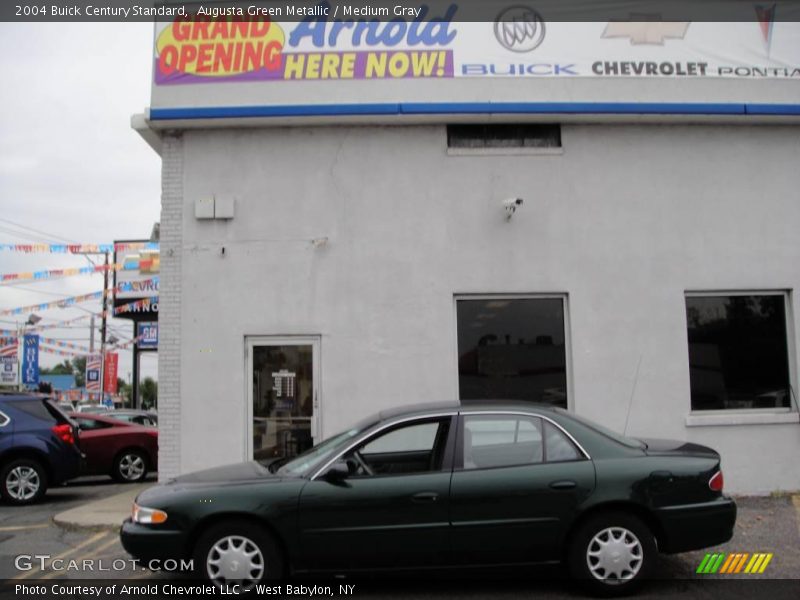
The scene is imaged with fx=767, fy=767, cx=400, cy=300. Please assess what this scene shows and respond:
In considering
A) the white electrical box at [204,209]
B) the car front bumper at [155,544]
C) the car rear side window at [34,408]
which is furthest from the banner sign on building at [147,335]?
the car front bumper at [155,544]

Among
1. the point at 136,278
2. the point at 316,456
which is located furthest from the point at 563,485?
the point at 136,278

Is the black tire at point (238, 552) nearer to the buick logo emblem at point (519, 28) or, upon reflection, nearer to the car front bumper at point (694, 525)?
the car front bumper at point (694, 525)

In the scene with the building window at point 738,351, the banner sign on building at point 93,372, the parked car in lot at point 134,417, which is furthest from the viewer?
the banner sign on building at point 93,372

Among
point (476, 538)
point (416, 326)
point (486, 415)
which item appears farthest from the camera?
point (416, 326)

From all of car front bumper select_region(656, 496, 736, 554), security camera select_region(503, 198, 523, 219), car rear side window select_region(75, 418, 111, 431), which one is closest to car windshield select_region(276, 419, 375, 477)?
car front bumper select_region(656, 496, 736, 554)

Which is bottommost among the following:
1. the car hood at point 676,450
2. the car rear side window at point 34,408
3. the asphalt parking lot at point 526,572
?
the asphalt parking lot at point 526,572

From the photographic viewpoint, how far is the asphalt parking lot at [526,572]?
5836 millimetres

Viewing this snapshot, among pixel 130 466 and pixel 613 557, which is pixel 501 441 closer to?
pixel 613 557

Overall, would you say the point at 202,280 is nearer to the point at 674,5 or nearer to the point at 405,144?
the point at 405,144

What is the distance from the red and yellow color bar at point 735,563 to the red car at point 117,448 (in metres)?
10.1

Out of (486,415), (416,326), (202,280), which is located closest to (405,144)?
(416,326)

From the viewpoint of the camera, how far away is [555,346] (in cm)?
954

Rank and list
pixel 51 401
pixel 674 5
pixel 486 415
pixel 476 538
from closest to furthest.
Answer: pixel 476 538 < pixel 486 415 < pixel 674 5 < pixel 51 401

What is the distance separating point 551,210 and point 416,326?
2.24 metres
